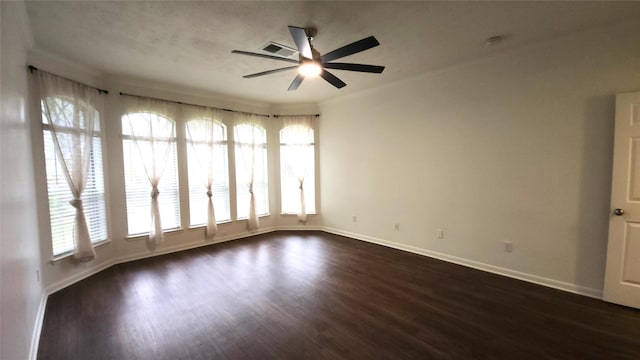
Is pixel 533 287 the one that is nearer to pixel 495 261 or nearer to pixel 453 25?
pixel 495 261

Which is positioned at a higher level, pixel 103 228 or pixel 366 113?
pixel 366 113

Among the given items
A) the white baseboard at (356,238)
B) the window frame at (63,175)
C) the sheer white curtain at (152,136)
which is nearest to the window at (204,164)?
the sheer white curtain at (152,136)

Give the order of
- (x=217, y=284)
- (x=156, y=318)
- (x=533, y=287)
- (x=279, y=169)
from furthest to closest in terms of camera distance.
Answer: (x=279, y=169) < (x=217, y=284) < (x=533, y=287) < (x=156, y=318)

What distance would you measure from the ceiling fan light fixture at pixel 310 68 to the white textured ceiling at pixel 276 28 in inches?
15.0

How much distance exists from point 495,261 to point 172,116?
18.1 ft

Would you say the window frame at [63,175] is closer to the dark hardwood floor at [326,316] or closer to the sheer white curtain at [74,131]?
the sheer white curtain at [74,131]

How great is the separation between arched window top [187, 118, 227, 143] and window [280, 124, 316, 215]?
53.8 inches

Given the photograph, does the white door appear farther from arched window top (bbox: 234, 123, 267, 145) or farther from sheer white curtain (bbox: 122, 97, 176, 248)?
sheer white curtain (bbox: 122, 97, 176, 248)

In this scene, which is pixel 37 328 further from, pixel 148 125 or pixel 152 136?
pixel 148 125

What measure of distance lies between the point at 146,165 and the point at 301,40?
3474 mm

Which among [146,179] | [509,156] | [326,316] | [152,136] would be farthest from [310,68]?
[146,179]

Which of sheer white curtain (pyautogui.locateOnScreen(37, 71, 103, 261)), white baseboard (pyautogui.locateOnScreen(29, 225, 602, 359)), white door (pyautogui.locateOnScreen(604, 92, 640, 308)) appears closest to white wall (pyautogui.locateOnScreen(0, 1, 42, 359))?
white baseboard (pyautogui.locateOnScreen(29, 225, 602, 359))

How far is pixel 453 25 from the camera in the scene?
265 cm

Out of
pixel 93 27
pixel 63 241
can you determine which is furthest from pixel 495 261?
pixel 63 241
